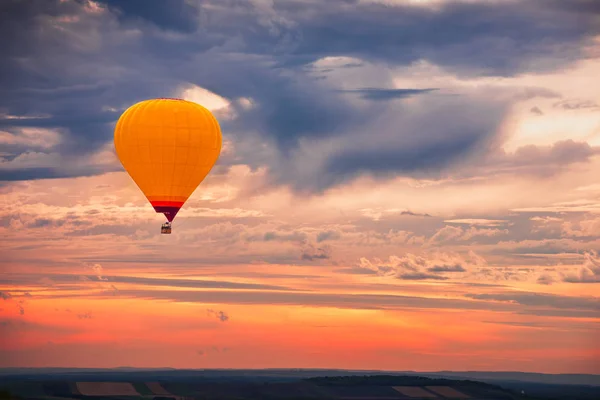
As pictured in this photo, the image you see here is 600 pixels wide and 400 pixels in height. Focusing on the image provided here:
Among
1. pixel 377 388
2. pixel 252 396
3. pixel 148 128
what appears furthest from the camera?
pixel 377 388

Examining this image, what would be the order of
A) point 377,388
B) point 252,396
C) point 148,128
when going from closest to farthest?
point 148,128 → point 252,396 → point 377,388

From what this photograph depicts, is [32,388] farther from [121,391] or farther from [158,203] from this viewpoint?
[158,203]

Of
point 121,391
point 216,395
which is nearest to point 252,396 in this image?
point 216,395

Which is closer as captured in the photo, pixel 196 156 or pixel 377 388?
pixel 196 156

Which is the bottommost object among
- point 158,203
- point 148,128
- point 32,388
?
point 32,388

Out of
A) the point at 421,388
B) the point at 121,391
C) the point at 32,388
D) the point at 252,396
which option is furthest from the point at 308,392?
the point at 32,388

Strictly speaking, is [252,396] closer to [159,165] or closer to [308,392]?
[308,392]

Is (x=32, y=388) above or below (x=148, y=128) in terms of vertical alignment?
below
